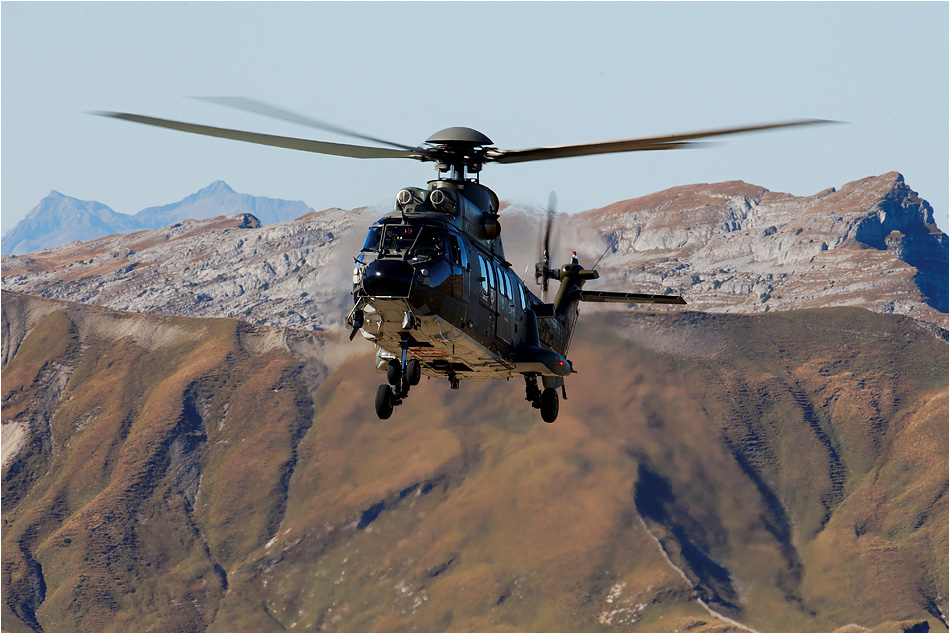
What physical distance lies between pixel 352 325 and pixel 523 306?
9169 millimetres

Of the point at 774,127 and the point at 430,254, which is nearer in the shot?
the point at 774,127

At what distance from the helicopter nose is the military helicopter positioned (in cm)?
3

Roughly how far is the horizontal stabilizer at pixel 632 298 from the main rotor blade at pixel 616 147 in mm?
6932

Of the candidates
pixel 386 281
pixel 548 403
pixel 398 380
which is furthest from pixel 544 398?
pixel 386 281

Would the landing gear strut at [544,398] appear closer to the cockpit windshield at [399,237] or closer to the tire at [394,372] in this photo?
the tire at [394,372]

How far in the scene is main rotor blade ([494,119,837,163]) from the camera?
30398mm

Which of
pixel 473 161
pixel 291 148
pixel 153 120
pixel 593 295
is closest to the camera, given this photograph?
pixel 153 120

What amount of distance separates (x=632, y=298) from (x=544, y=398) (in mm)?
4909

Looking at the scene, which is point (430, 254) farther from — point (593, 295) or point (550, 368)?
point (593, 295)

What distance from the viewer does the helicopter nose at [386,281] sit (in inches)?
1350

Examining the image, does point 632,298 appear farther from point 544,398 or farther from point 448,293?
point 448,293

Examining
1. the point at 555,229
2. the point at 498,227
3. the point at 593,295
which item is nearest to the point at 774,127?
the point at 498,227

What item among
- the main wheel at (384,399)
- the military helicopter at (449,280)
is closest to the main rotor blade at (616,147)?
the military helicopter at (449,280)

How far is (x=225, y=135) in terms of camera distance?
3192 cm
